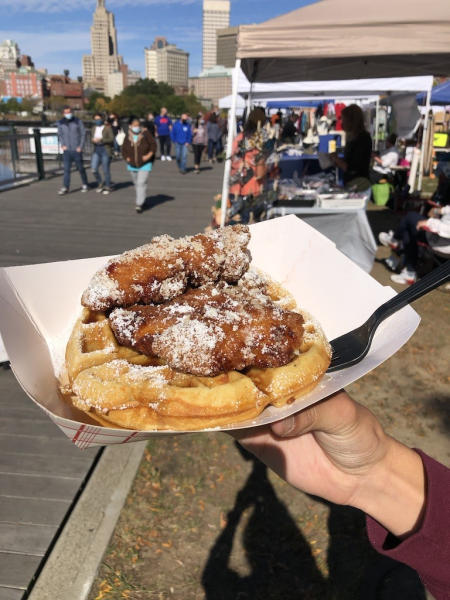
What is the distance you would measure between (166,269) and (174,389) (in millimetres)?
490

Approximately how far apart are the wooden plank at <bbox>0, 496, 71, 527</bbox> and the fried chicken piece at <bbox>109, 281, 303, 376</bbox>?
2.54 metres

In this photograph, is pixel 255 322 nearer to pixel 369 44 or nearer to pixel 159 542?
pixel 159 542

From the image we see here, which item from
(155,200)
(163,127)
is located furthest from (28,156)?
(163,127)

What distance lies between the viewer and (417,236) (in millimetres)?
8078

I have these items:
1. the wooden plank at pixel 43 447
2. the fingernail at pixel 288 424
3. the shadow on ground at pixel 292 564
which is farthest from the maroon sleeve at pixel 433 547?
the wooden plank at pixel 43 447

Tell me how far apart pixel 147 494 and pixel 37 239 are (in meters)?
7.61

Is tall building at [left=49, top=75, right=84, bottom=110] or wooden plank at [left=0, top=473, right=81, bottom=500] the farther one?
tall building at [left=49, top=75, right=84, bottom=110]

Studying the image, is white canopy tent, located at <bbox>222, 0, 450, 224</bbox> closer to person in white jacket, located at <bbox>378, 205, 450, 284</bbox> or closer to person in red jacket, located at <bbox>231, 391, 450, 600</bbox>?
person in white jacket, located at <bbox>378, 205, 450, 284</bbox>

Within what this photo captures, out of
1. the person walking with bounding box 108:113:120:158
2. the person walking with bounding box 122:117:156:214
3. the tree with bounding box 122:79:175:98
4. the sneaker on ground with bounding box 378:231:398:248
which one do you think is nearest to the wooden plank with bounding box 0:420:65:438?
the sneaker on ground with bounding box 378:231:398:248

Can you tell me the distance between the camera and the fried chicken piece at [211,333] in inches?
55.9

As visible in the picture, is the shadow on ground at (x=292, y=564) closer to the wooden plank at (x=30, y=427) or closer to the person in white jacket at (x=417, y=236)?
the wooden plank at (x=30, y=427)

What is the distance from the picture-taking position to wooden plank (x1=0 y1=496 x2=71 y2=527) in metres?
3.40

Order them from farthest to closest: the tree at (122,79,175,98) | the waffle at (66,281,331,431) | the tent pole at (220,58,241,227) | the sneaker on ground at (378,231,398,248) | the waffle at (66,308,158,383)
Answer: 1. the tree at (122,79,175,98)
2. the sneaker on ground at (378,231,398,248)
3. the tent pole at (220,58,241,227)
4. the waffle at (66,308,158,383)
5. the waffle at (66,281,331,431)

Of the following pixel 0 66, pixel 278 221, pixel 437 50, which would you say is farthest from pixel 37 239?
pixel 0 66
